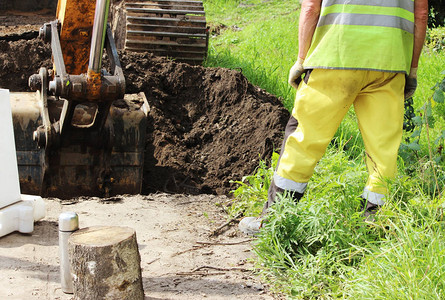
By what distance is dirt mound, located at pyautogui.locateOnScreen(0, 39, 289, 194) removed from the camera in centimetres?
623

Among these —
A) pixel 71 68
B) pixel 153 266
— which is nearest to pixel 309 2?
pixel 153 266

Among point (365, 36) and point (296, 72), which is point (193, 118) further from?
point (365, 36)

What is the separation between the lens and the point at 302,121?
12.4 feet

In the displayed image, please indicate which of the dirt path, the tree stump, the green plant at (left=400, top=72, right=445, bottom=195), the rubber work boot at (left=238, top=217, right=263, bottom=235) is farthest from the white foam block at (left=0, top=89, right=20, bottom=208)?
the green plant at (left=400, top=72, right=445, bottom=195)

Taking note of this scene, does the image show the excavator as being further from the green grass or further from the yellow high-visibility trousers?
the yellow high-visibility trousers

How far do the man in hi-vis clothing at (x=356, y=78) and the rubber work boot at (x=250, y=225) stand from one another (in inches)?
21.4

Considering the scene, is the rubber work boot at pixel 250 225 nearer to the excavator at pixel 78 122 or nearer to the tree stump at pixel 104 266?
the tree stump at pixel 104 266

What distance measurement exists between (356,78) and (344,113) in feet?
0.79

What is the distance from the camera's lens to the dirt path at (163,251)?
3492 mm

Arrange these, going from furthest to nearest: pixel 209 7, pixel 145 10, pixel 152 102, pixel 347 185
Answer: pixel 209 7, pixel 145 10, pixel 152 102, pixel 347 185

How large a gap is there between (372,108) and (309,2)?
2.60 feet

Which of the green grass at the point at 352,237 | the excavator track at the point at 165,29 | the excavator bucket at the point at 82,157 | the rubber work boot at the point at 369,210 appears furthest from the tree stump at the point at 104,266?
the excavator track at the point at 165,29

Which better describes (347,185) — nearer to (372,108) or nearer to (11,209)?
(372,108)

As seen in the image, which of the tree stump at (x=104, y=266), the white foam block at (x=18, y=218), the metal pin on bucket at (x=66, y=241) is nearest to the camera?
the tree stump at (x=104, y=266)
